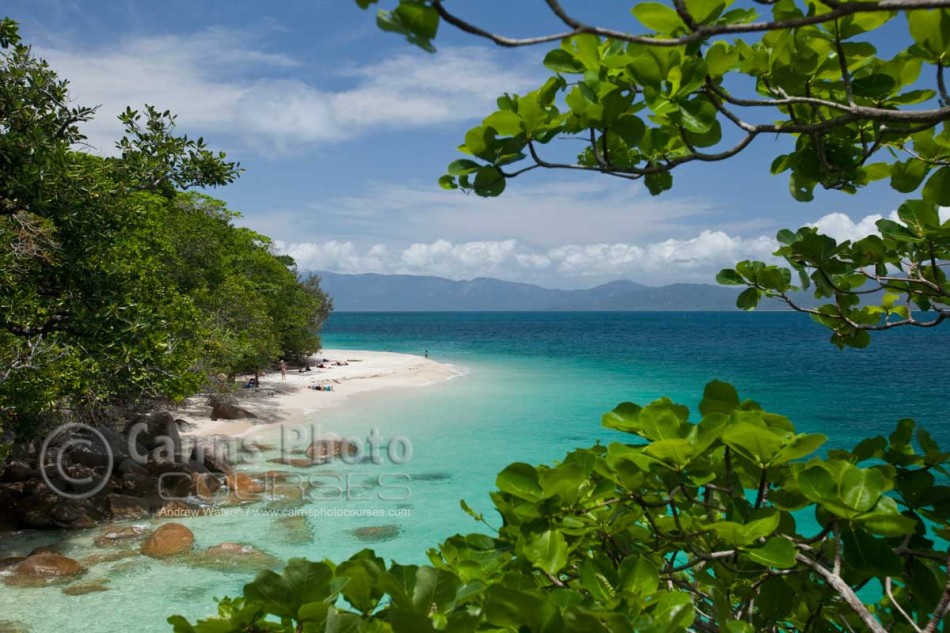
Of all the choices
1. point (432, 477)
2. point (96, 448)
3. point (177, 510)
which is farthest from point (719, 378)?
point (96, 448)

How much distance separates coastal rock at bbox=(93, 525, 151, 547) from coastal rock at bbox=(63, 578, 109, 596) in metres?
1.29

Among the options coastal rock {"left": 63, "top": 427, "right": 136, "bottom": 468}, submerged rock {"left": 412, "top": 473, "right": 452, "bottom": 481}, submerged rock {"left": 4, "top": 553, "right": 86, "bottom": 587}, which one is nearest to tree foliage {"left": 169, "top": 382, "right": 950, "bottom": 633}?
submerged rock {"left": 4, "top": 553, "right": 86, "bottom": 587}

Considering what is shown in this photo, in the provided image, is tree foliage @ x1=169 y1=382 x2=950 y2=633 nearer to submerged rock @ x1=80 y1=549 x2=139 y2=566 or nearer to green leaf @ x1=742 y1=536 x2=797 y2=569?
green leaf @ x1=742 y1=536 x2=797 y2=569

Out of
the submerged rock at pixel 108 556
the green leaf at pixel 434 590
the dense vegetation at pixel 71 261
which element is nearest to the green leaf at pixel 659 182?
the green leaf at pixel 434 590

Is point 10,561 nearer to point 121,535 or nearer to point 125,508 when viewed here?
point 121,535

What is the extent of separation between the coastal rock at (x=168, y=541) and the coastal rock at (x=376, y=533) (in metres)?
2.87

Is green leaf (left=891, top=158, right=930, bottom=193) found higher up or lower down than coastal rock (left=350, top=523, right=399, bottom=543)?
higher up

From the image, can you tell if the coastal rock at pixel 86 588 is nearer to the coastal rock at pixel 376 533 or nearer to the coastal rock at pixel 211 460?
the coastal rock at pixel 376 533

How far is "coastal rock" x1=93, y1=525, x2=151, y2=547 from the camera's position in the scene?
32.5ft

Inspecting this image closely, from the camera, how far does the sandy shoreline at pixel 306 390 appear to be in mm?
19078

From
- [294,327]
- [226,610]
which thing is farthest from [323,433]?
[226,610]

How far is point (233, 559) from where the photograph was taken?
9.72 meters

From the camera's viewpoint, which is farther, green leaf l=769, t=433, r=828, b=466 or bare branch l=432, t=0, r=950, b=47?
green leaf l=769, t=433, r=828, b=466

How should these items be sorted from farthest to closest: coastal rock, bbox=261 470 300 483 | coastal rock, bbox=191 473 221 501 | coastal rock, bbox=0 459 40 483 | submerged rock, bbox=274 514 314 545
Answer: coastal rock, bbox=261 470 300 483, coastal rock, bbox=191 473 221 501, coastal rock, bbox=0 459 40 483, submerged rock, bbox=274 514 314 545
